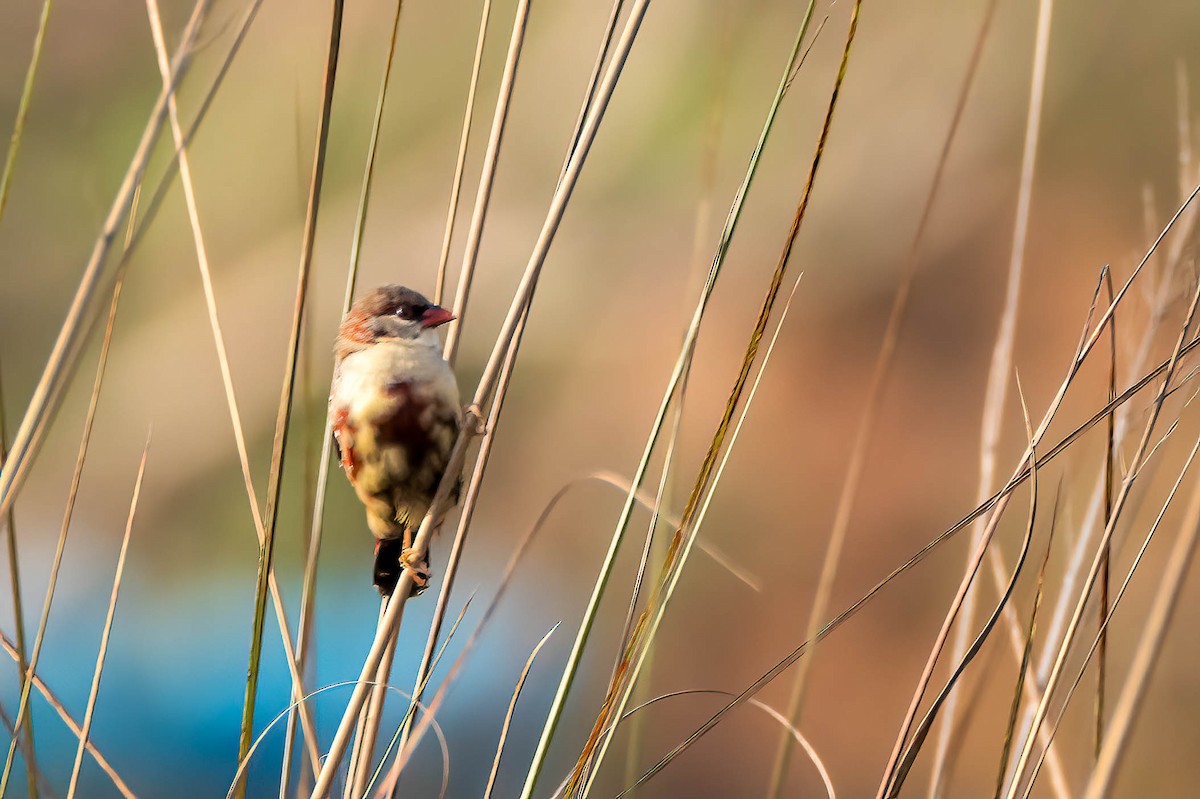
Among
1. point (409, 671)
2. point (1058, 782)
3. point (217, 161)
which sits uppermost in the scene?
point (217, 161)

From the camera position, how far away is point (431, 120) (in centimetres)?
463

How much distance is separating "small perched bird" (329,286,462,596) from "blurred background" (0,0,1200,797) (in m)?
1.77

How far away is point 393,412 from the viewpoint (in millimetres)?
1606

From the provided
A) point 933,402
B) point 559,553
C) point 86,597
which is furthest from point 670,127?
point 86,597

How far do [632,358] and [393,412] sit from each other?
266cm

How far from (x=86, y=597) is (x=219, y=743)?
733 millimetres

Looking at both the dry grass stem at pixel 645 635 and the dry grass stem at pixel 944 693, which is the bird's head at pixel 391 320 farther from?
the dry grass stem at pixel 944 693

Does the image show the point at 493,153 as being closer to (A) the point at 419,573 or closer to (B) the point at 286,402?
(B) the point at 286,402

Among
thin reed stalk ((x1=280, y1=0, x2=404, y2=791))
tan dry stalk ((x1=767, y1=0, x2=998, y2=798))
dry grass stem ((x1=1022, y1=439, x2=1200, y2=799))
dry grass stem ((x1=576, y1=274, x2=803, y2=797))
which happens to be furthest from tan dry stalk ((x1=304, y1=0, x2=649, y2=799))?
dry grass stem ((x1=1022, y1=439, x2=1200, y2=799))

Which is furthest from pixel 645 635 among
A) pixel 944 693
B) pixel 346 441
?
pixel 346 441

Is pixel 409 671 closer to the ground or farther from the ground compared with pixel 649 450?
closer to the ground

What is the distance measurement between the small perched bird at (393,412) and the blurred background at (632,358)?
1772 millimetres

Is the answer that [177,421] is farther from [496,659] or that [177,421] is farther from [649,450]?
[649,450]

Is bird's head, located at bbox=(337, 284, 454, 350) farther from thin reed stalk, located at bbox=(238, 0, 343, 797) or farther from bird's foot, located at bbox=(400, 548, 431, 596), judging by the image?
thin reed stalk, located at bbox=(238, 0, 343, 797)
